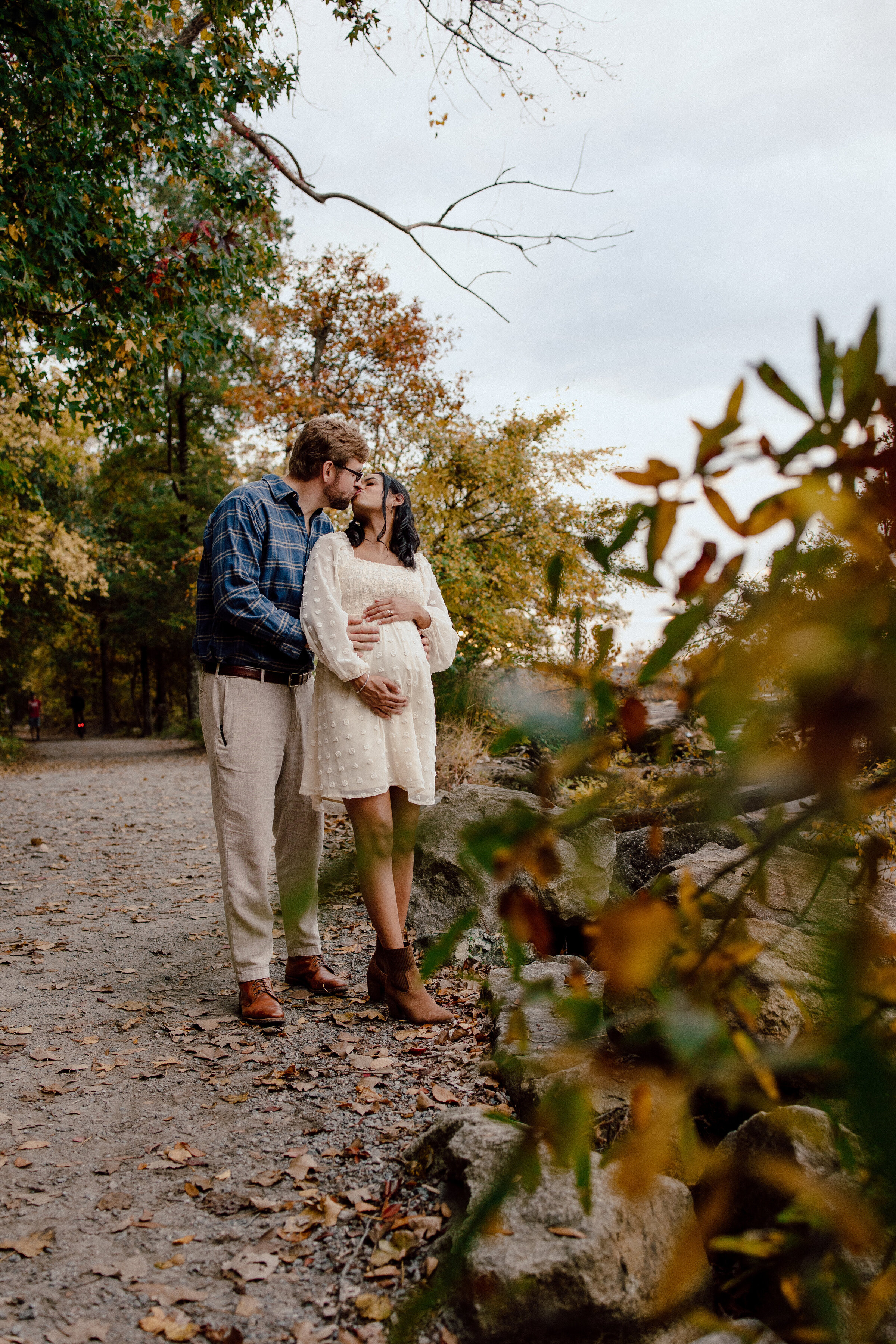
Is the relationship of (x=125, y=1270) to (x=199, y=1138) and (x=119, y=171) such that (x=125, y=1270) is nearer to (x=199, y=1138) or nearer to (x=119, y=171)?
(x=199, y=1138)

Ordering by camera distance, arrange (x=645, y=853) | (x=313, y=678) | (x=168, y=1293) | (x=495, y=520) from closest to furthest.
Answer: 1. (x=168, y=1293)
2. (x=645, y=853)
3. (x=313, y=678)
4. (x=495, y=520)

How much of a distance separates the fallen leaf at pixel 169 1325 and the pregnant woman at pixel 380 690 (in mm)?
1413

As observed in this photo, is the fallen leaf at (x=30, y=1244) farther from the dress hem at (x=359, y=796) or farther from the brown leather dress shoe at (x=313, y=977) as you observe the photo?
the brown leather dress shoe at (x=313, y=977)

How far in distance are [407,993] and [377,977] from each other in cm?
27

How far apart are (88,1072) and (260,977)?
697 millimetres

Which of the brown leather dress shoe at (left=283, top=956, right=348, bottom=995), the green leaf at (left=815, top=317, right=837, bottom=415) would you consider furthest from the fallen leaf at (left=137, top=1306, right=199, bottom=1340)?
the green leaf at (left=815, top=317, right=837, bottom=415)

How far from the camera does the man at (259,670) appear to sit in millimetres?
3594

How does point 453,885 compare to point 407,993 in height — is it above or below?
above

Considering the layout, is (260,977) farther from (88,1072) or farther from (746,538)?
(746,538)

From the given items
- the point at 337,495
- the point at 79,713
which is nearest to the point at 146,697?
the point at 79,713

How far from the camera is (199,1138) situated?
2.83m

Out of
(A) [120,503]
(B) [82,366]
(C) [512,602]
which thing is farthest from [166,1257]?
(A) [120,503]

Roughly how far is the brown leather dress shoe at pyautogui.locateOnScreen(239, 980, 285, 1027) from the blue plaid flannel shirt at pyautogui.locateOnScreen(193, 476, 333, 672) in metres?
1.27

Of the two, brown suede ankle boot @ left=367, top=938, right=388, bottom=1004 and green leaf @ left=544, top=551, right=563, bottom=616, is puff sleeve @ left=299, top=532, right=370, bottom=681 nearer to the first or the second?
brown suede ankle boot @ left=367, top=938, right=388, bottom=1004
